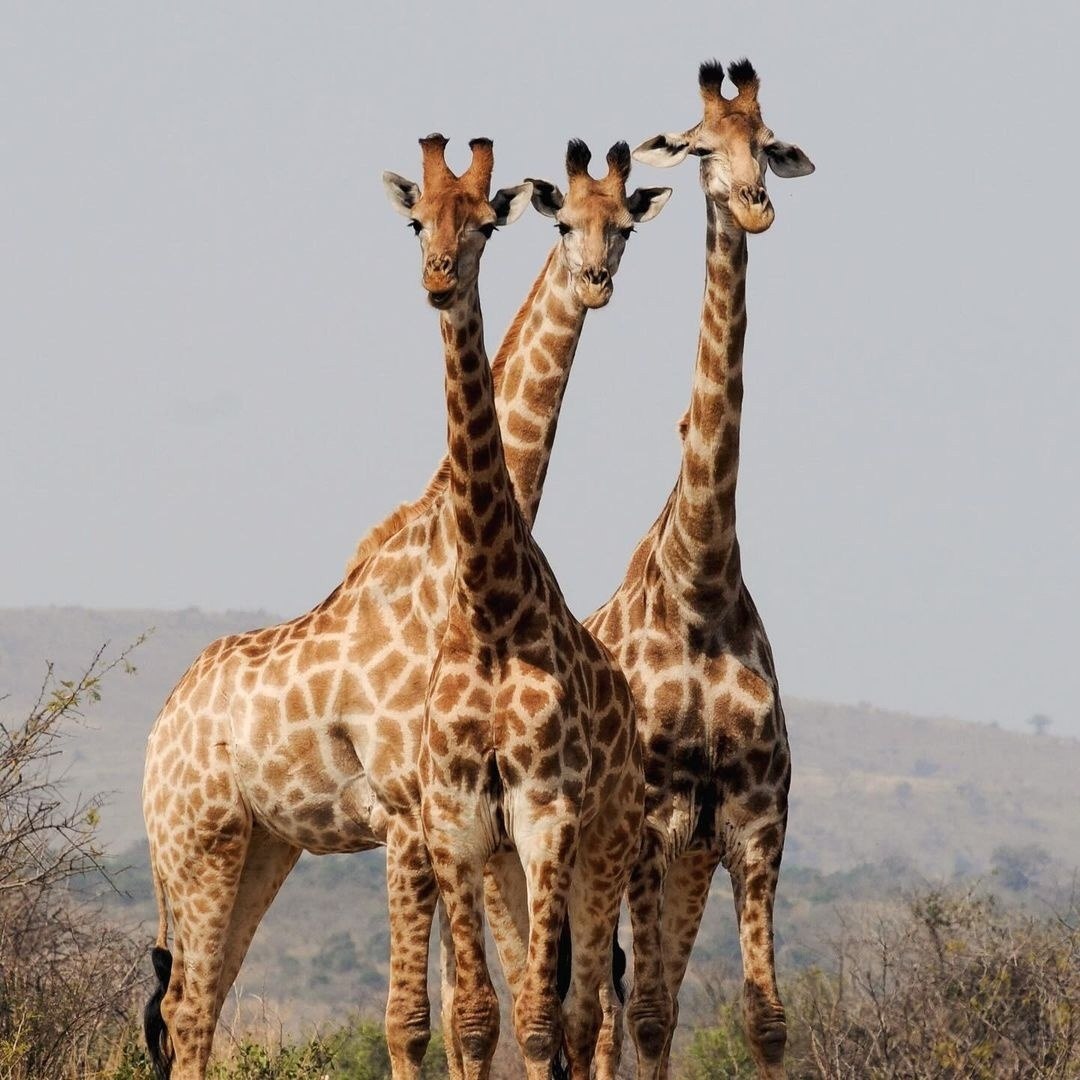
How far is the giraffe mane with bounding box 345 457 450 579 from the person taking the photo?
10.3m

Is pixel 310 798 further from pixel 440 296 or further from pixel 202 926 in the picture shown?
pixel 440 296

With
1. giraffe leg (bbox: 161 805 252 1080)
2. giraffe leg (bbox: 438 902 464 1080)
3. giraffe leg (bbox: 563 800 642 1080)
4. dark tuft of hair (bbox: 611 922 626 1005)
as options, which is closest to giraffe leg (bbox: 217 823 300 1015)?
giraffe leg (bbox: 161 805 252 1080)

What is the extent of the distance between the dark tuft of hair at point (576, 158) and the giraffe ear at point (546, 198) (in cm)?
11

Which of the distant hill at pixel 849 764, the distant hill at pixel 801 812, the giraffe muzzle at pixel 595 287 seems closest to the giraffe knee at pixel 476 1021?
the giraffe muzzle at pixel 595 287

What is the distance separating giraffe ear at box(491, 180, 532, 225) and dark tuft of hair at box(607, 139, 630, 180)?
1.15 metres

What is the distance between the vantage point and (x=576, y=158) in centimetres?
976

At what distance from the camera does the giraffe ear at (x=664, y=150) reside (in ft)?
31.3

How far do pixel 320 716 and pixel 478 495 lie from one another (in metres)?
2.06

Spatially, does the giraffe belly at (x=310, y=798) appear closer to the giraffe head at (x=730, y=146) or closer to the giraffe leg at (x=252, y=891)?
the giraffe leg at (x=252, y=891)

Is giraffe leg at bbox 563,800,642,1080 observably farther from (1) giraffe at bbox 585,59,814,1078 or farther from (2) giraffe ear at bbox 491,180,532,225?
(2) giraffe ear at bbox 491,180,532,225

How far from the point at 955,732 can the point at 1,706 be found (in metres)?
64.3

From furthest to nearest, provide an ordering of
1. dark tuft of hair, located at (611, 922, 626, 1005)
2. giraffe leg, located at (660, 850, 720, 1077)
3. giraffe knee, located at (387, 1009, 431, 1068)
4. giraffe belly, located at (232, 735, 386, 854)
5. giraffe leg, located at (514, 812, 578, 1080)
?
1. dark tuft of hair, located at (611, 922, 626, 1005)
2. giraffe belly, located at (232, 735, 386, 854)
3. giraffe leg, located at (660, 850, 720, 1077)
4. giraffe knee, located at (387, 1009, 431, 1068)
5. giraffe leg, located at (514, 812, 578, 1080)

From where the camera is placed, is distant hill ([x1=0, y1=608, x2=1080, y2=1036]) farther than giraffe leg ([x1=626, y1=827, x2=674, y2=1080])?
Yes

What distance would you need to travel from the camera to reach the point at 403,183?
29.0ft
